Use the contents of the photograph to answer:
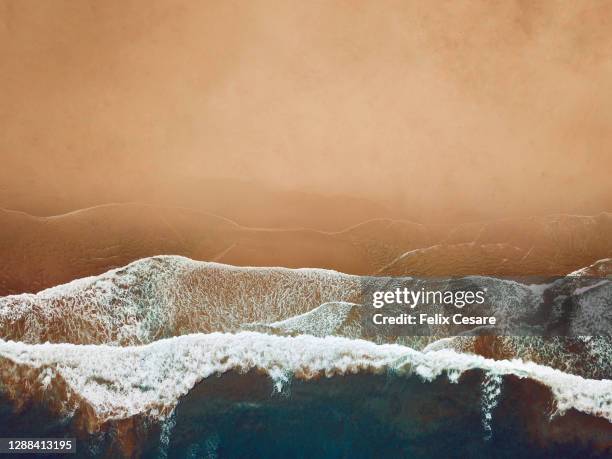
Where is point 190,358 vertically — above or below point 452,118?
below

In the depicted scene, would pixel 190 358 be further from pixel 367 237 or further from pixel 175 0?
pixel 175 0

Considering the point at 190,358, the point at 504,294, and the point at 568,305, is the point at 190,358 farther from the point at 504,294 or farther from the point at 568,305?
the point at 568,305

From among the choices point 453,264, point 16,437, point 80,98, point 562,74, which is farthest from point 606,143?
point 16,437

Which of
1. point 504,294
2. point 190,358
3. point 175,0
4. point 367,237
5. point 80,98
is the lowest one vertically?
point 190,358

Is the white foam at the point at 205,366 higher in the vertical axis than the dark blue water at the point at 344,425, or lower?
higher

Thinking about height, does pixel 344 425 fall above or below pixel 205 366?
below

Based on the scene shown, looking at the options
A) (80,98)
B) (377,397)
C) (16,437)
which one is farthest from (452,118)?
(16,437)

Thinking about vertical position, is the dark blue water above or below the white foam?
below

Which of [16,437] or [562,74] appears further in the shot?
[562,74]

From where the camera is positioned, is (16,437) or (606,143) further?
(606,143)
